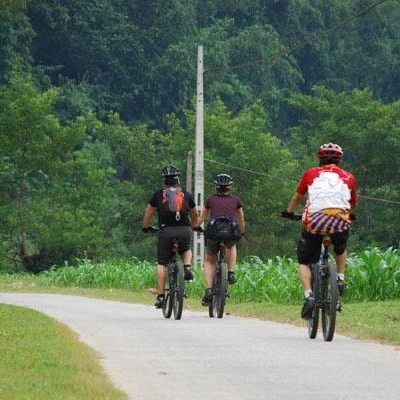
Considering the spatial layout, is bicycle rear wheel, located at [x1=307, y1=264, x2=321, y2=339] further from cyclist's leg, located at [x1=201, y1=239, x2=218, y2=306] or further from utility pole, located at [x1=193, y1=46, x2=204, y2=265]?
utility pole, located at [x1=193, y1=46, x2=204, y2=265]

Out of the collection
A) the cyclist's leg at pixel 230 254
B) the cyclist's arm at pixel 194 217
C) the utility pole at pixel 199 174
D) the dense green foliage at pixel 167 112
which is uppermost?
the dense green foliage at pixel 167 112

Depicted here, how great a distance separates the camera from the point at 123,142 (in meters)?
64.6

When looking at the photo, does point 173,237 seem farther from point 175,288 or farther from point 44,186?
point 44,186

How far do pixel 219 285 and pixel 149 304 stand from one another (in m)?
5.87

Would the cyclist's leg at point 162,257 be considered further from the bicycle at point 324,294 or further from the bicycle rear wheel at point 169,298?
the bicycle at point 324,294

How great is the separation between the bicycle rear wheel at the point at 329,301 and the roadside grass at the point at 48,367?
240 cm

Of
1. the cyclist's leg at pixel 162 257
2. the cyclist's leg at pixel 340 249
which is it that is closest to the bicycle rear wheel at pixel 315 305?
the cyclist's leg at pixel 340 249

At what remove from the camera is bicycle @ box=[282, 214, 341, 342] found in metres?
14.8

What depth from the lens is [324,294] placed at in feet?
49.5

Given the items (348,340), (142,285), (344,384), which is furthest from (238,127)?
(344,384)

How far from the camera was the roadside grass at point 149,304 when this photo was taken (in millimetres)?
10508

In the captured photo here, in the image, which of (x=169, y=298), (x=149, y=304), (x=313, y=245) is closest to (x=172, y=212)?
(x=169, y=298)

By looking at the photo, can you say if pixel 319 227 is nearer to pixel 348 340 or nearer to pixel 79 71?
pixel 348 340

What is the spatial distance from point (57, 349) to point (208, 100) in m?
69.6
